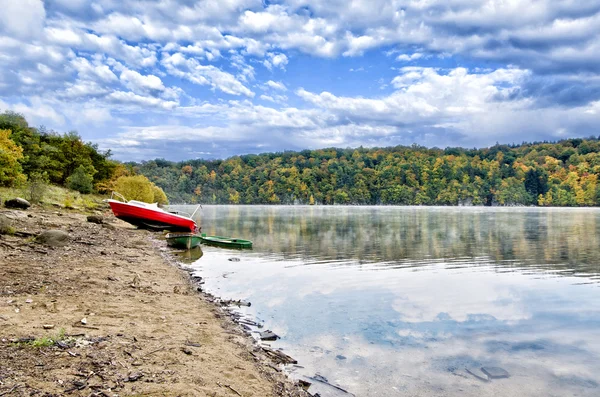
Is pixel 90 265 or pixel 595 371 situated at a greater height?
pixel 90 265

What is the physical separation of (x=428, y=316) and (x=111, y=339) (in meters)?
9.88

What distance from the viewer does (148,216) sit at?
131 ft

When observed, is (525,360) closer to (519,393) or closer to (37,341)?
(519,393)

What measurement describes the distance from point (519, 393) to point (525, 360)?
209cm

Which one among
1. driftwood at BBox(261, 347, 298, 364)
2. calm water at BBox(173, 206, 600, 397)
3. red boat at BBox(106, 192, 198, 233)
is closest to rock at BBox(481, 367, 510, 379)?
calm water at BBox(173, 206, 600, 397)

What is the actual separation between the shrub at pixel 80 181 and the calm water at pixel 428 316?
49138mm

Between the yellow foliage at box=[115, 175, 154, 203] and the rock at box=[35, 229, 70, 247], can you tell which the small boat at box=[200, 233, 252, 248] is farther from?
the yellow foliage at box=[115, 175, 154, 203]

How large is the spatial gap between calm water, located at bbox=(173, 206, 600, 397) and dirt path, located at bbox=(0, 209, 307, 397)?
1675 mm

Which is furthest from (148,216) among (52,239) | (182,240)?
(52,239)

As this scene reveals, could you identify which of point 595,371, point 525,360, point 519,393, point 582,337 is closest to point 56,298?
point 519,393

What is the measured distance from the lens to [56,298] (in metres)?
10.6

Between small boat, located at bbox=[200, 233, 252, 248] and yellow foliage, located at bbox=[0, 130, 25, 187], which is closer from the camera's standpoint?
small boat, located at bbox=[200, 233, 252, 248]

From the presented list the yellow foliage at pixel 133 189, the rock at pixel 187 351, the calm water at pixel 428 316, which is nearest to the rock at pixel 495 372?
the calm water at pixel 428 316

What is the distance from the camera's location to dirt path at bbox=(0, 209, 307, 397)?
20.4ft
